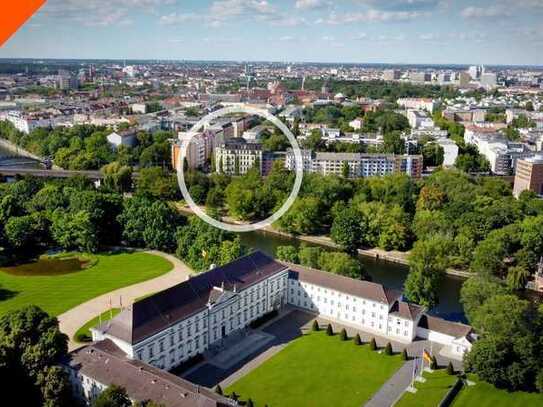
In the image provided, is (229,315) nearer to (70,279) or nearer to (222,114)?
(222,114)

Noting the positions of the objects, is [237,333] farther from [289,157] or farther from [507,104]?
[507,104]

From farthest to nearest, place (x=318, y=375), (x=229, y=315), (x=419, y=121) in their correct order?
(x=419, y=121)
(x=229, y=315)
(x=318, y=375)

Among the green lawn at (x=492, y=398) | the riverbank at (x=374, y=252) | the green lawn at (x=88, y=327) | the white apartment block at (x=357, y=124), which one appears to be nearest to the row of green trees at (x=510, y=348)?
the green lawn at (x=492, y=398)

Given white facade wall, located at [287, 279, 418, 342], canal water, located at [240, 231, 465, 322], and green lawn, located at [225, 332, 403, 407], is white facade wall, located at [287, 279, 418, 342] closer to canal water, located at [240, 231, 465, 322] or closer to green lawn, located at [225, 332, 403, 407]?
green lawn, located at [225, 332, 403, 407]

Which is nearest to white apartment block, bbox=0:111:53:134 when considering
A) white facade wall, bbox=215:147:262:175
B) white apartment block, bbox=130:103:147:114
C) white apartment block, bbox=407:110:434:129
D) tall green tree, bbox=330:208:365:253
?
white apartment block, bbox=130:103:147:114

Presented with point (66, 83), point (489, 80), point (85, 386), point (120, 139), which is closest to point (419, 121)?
point (120, 139)

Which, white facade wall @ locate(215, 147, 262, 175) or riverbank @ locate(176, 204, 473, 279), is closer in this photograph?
riverbank @ locate(176, 204, 473, 279)

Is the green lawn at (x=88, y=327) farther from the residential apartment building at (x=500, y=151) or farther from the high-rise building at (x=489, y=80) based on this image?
the high-rise building at (x=489, y=80)
